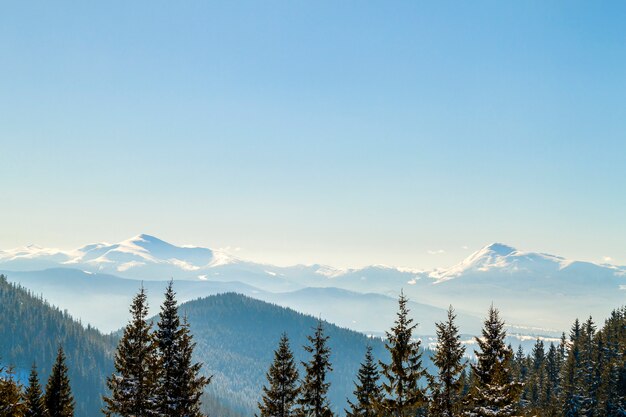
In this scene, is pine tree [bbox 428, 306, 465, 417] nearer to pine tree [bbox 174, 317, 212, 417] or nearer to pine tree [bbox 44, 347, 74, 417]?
pine tree [bbox 174, 317, 212, 417]

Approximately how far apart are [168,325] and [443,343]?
17.8 metres

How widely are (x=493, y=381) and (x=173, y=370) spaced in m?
19.7

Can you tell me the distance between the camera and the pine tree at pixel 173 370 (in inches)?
1339

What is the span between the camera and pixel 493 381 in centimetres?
3039

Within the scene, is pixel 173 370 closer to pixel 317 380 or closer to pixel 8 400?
pixel 8 400

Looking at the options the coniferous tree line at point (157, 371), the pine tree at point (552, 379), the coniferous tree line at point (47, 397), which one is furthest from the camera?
the pine tree at point (552, 379)

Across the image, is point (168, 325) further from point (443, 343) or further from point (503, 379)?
point (503, 379)

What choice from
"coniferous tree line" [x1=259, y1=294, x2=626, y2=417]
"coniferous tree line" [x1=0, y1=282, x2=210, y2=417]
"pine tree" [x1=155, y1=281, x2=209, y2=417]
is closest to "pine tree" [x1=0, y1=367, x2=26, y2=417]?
"coniferous tree line" [x1=0, y1=282, x2=210, y2=417]

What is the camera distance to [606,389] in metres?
80.4

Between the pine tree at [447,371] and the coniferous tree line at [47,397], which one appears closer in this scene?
the pine tree at [447,371]

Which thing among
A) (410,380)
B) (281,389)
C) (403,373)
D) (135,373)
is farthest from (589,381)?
(135,373)

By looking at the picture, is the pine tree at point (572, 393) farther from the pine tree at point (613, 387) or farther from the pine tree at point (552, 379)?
the pine tree at point (613, 387)

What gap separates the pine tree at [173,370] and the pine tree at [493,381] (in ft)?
56.6

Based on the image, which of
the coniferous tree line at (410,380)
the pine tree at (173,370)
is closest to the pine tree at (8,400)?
the pine tree at (173,370)
